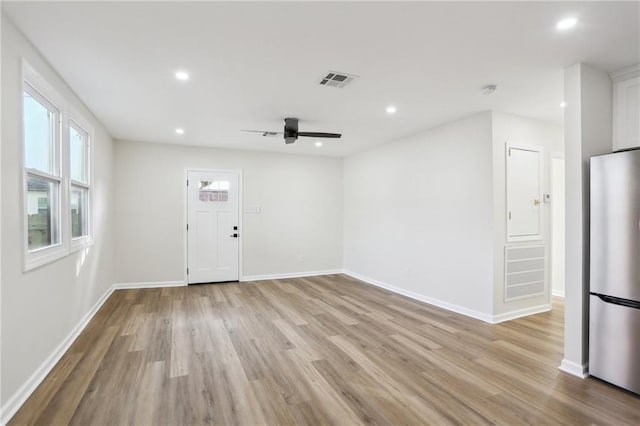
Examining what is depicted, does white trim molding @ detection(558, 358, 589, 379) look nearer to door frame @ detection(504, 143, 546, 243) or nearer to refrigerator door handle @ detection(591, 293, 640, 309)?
refrigerator door handle @ detection(591, 293, 640, 309)

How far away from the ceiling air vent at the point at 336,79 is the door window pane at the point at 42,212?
2.62 meters

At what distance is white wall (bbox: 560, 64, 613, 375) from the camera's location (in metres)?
2.71


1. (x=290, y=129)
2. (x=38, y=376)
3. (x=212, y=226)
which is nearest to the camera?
(x=38, y=376)

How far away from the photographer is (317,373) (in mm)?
2668

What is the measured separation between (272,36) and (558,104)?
340cm

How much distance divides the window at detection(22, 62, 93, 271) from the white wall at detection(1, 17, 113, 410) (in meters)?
0.10

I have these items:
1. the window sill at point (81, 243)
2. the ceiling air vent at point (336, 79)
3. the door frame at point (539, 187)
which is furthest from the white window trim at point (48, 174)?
the door frame at point (539, 187)

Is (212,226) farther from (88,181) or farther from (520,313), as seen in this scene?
(520,313)

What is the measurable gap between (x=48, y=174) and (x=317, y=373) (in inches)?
115

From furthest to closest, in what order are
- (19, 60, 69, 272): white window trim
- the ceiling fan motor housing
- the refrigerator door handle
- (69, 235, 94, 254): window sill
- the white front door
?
the white front door < the ceiling fan motor housing < (69, 235, 94, 254): window sill < the refrigerator door handle < (19, 60, 69, 272): white window trim

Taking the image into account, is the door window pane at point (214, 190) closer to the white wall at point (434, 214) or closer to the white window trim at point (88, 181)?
the white window trim at point (88, 181)

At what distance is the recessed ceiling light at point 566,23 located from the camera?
6.92ft

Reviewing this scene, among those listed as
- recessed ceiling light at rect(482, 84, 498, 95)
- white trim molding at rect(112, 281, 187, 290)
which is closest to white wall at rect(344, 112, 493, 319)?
recessed ceiling light at rect(482, 84, 498, 95)

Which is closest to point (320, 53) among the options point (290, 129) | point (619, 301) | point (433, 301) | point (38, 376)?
point (290, 129)
